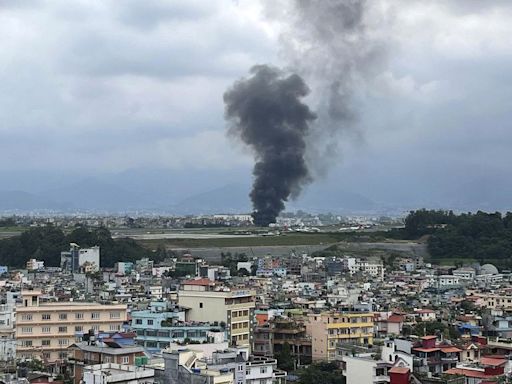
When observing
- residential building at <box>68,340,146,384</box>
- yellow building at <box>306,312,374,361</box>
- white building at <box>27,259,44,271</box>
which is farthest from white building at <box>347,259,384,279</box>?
residential building at <box>68,340,146,384</box>

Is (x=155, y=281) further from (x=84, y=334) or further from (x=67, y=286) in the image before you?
(x=84, y=334)

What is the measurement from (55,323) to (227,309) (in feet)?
21.0

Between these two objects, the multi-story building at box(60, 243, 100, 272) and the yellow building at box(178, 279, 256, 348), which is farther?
the multi-story building at box(60, 243, 100, 272)

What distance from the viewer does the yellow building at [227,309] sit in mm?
38844

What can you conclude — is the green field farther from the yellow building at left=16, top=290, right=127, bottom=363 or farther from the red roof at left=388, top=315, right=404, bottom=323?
the yellow building at left=16, top=290, right=127, bottom=363

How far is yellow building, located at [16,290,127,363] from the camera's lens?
37.1 meters

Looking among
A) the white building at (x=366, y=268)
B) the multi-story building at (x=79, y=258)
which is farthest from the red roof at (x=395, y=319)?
the multi-story building at (x=79, y=258)

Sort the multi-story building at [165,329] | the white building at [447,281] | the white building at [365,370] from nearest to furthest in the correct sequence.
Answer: the white building at [365,370], the multi-story building at [165,329], the white building at [447,281]

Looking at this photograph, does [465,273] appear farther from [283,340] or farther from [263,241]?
[283,340]

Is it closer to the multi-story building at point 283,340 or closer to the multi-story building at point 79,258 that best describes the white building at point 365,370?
the multi-story building at point 283,340

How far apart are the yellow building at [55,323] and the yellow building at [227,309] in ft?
8.92

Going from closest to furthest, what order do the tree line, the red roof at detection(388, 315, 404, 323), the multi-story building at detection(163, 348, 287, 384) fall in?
the multi-story building at detection(163, 348, 287, 384) → the red roof at detection(388, 315, 404, 323) → the tree line

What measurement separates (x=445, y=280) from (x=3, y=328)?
39.8 meters

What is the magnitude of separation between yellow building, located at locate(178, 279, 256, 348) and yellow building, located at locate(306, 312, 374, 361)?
240 centimetres
